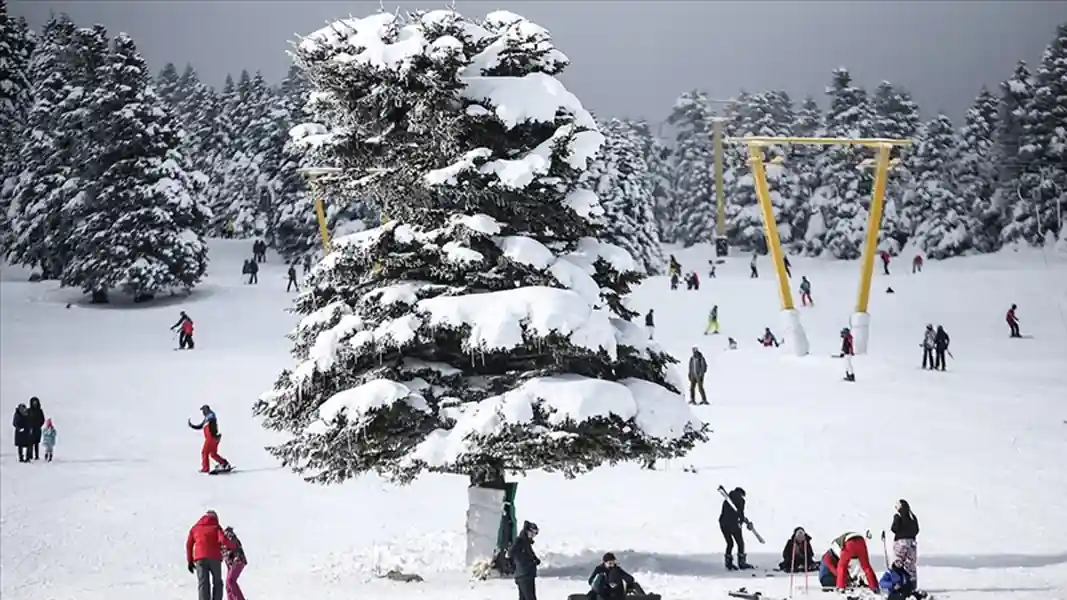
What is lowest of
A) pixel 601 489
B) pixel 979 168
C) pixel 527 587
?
pixel 527 587

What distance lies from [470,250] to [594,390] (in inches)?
93.9

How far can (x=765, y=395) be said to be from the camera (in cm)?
3052

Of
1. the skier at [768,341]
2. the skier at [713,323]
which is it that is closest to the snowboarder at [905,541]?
the skier at [768,341]

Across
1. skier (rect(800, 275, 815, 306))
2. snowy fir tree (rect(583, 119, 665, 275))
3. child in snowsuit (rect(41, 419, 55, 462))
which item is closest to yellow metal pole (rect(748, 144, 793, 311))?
skier (rect(800, 275, 815, 306))

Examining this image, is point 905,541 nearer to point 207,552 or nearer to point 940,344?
point 207,552

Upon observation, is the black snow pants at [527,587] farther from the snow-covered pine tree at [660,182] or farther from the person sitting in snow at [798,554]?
the snow-covered pine tree at [660,182]

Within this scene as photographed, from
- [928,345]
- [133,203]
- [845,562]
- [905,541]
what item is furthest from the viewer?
[133,203]

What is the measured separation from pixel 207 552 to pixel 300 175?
17824 millimetres

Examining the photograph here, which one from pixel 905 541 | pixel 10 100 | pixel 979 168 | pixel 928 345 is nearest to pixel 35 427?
pixel 905 541

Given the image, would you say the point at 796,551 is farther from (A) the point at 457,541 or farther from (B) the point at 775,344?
(B) the point at 775,344

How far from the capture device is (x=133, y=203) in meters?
50.5

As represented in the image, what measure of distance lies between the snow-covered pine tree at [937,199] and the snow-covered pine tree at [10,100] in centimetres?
4858

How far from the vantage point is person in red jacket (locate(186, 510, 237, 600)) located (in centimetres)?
1345

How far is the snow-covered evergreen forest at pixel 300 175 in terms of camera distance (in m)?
51.0
